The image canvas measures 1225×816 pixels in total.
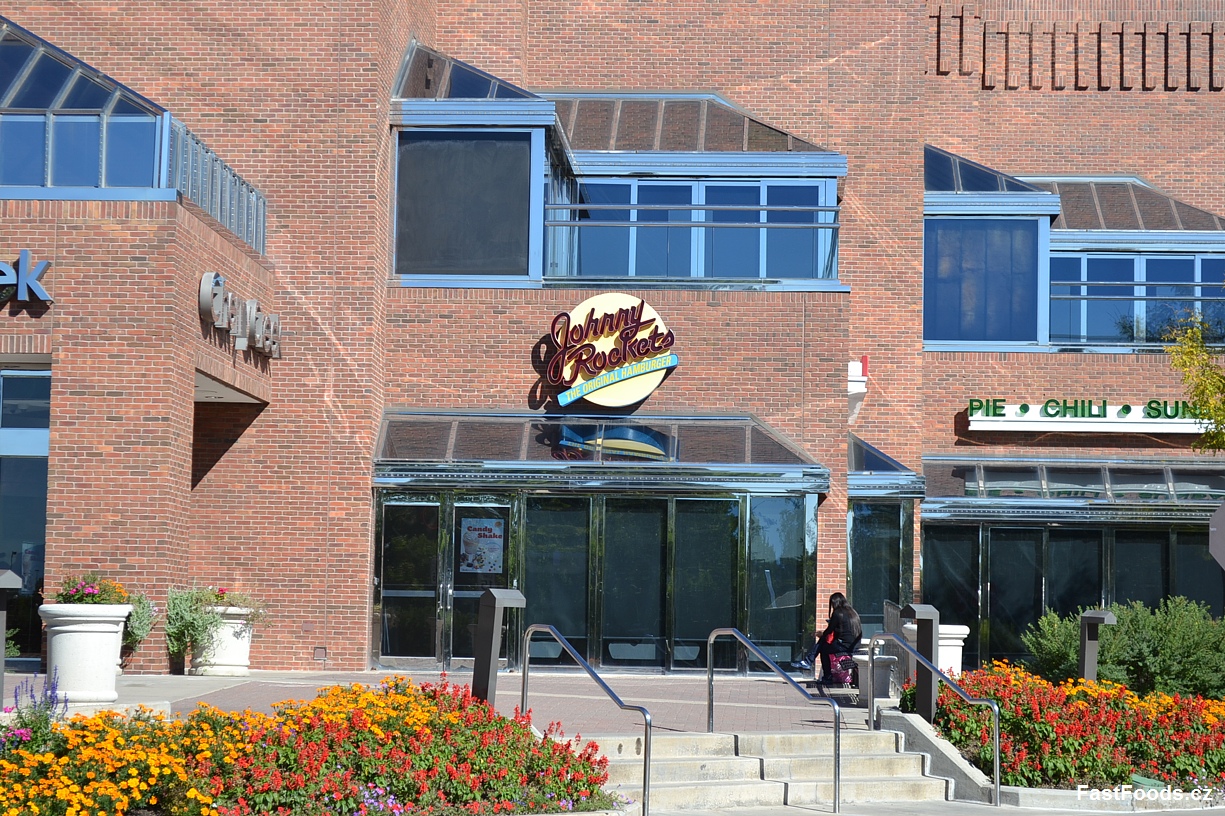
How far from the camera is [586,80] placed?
29.1 m

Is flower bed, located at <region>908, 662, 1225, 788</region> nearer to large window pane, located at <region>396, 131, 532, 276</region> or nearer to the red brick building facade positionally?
the red brick building facade

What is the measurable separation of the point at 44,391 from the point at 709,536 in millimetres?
9520

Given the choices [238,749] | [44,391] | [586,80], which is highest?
[586,80]

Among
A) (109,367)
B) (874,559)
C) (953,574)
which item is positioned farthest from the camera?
(953,574)

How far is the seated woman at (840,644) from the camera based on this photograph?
1967 centimetres

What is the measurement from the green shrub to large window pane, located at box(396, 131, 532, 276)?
9822mm

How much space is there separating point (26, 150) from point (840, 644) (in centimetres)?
1195

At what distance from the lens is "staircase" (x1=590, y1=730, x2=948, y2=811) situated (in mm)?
13477

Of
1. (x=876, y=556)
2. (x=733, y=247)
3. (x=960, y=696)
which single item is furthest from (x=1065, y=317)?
(x=960, y=696)

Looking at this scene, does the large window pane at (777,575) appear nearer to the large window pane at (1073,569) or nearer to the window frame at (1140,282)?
the large window pane at (1073,569)

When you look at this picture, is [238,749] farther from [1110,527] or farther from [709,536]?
[1110,527]

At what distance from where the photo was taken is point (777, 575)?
872 inches

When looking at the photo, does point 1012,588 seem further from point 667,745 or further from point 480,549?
point 667,745

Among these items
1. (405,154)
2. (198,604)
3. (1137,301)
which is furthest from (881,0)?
(198,604)
